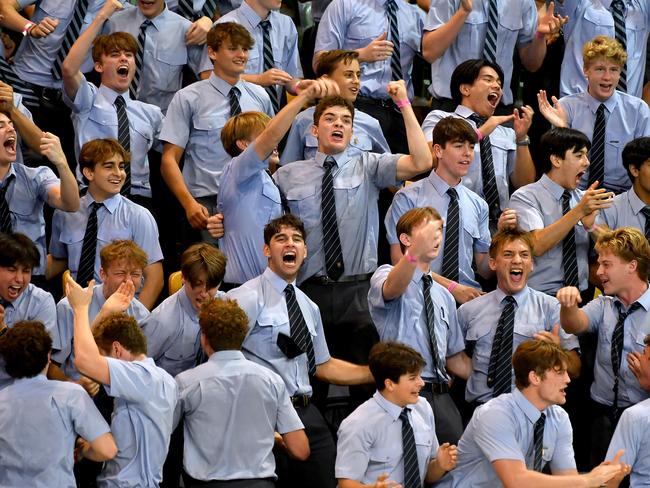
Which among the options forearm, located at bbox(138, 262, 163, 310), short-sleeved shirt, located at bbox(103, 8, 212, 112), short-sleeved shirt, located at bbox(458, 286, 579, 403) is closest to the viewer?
short-sleeved shirt, located at bbox(458, 286, 579, 403)

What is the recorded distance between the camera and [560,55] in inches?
404

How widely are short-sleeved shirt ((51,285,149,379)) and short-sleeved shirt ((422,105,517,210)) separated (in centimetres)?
238

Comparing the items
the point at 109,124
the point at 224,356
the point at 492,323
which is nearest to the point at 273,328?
the point at 224,356

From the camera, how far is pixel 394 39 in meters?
9.62

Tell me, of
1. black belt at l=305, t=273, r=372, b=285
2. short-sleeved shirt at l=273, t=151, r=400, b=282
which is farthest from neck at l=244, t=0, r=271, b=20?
black belt at l=305, t=273, r=372, b=285

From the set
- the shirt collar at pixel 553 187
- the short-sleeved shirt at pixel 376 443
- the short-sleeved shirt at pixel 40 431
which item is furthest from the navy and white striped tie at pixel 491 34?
the short-sleeved shirt at pixel 40 431

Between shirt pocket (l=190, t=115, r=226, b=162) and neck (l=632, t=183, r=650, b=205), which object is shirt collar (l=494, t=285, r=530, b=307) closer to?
neck (l=632, t=183, r=650, b=205)

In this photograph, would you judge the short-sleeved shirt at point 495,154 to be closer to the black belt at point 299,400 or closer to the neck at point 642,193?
the neck at point 642,193

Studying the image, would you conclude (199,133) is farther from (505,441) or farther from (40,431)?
(505,441)

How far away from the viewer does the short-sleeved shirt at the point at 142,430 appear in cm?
621

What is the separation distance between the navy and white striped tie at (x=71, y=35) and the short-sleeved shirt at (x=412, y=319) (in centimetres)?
305

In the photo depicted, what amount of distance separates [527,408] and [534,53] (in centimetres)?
388

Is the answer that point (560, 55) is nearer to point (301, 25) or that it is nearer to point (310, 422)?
point (301, 25)

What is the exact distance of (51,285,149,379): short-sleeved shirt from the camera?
7.07 m
